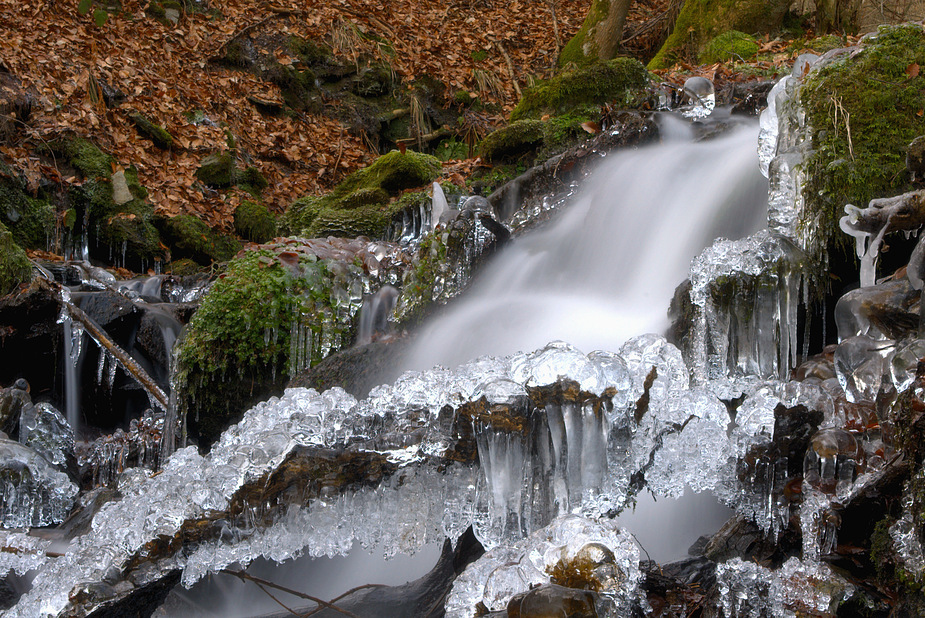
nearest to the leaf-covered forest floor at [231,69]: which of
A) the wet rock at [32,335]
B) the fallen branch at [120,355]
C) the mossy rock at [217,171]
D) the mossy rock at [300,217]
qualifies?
the mossy rock at [217,171]

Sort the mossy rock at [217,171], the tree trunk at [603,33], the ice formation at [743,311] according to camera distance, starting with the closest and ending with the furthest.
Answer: the ice formation at [743,311]
the mossy rock at [217,171]
the tree trunk at [603,33]

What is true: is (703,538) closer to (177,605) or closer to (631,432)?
(631,432)

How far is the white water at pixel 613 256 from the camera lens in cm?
452

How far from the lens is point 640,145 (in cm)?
642

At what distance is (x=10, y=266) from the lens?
618 centimetres

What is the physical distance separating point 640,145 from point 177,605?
4.82m

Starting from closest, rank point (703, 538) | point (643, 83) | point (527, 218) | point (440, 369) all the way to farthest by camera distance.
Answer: point (440, 369), point (703, 538), point (527, 218), point (643, 83)

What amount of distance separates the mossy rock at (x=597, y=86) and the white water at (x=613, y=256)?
4.97ft

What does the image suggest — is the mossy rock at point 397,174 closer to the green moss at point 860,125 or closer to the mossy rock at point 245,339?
the mossy rock at point 245,339

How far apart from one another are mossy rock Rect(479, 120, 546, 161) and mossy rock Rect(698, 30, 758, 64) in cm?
260

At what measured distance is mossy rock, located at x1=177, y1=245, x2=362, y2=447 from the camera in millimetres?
5004

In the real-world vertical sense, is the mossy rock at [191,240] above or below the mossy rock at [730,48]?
A: below

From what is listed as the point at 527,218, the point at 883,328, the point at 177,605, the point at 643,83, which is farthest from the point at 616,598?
the point at 643,83

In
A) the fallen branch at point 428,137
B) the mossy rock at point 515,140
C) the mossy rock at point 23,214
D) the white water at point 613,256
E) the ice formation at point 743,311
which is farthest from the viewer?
the fallen branch at point 428,137
